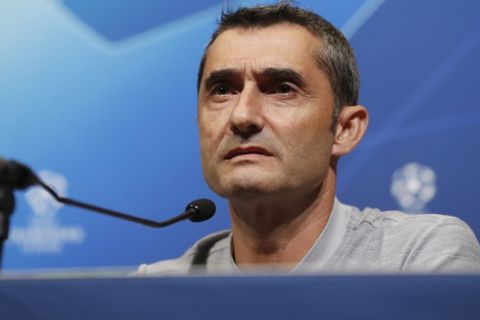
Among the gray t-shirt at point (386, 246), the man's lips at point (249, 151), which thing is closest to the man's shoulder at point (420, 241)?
the gray t-shirt at point (386, 246)

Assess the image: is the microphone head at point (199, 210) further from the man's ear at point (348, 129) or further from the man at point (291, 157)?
the man's ear at point (348, 129)

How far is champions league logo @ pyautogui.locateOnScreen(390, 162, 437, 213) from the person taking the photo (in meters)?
1.64

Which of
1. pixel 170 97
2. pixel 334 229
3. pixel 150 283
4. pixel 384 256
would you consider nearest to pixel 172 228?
pixel 170 97

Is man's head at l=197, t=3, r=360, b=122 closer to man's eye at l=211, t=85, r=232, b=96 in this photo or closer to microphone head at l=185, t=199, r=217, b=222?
man's eye at l=211, t=85, r=232, b=96

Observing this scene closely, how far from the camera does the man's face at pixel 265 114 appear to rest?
1.36 m

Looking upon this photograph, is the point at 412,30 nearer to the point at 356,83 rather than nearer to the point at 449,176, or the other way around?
the point at 356,83

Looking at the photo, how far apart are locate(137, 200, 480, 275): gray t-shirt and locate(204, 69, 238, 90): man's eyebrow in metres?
0.35

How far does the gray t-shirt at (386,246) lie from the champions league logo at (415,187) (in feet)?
0.63

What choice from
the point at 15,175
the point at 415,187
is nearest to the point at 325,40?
the point at 415,187

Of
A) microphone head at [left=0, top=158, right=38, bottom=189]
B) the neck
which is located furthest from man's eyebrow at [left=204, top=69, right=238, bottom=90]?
microphone head at [left=0, top=158, right=38, bottom=189]

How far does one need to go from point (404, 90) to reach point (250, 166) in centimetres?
55

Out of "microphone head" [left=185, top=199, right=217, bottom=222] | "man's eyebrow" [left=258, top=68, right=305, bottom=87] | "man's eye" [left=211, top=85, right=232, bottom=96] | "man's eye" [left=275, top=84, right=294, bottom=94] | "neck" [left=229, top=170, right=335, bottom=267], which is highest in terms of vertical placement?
"man's eyebrow" [left=258, top=68, right=305, bottom=87]

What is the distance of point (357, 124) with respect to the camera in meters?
1.55

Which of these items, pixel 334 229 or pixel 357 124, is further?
pixel 357 124
